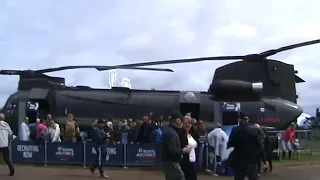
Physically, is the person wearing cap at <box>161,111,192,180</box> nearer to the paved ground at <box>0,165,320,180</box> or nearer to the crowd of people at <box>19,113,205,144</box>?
the paved ground at <box>0,165,320,180</box>

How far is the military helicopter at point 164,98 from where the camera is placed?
26.1 metres

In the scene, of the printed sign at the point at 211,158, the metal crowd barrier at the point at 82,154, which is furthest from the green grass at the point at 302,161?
the metal crowd barrier at the point at 82,154

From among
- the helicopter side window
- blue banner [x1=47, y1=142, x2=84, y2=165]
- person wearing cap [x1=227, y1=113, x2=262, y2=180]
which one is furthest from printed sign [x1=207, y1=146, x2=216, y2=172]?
the helicopter side window

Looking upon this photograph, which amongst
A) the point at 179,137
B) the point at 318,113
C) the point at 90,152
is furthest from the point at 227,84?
the point at 318,113

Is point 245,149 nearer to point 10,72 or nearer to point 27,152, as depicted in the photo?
point 27,152

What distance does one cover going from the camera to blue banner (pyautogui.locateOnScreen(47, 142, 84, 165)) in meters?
19.5

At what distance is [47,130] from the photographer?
20.8 m

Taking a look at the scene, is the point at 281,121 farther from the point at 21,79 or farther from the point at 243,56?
the point at 21,79

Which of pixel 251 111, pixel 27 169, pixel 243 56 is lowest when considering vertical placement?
pixel 27 169

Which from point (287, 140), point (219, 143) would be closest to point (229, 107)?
point (287, 140)

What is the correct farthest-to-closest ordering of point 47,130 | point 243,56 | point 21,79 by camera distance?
point 21,79, point 243,56, point 47,130

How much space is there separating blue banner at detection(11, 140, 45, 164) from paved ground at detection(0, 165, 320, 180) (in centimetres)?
78

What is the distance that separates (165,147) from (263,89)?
17682 mm

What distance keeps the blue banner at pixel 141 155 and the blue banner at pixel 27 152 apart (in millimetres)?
2967
